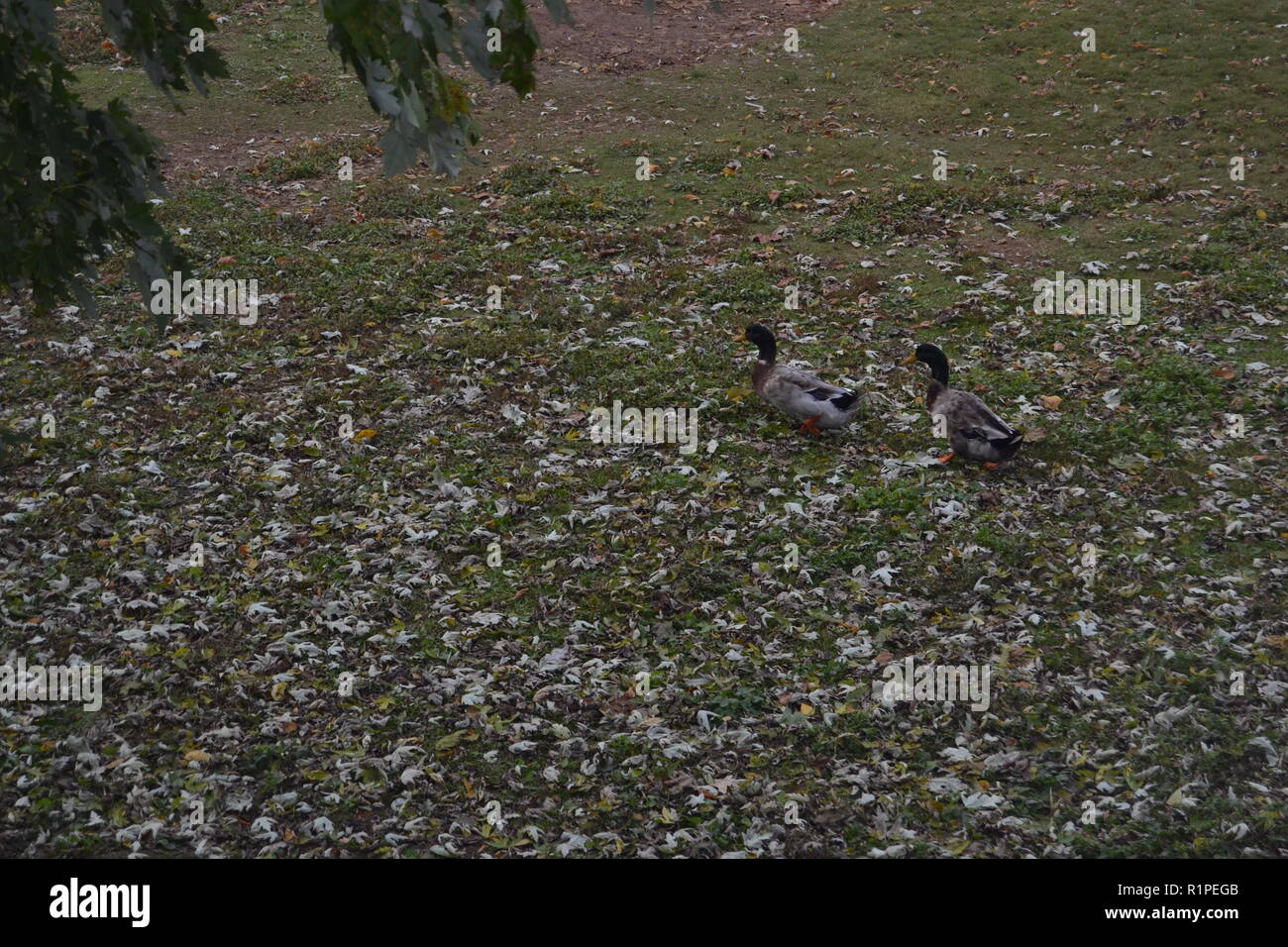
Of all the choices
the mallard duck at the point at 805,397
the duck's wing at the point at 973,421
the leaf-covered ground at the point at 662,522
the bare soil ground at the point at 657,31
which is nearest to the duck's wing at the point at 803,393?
the mallard duck at the point at 805,397

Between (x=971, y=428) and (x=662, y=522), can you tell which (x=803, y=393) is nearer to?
(x=971, y=428)

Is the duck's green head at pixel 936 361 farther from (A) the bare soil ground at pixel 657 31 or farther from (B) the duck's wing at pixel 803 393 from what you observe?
(A) the bare soil ground at pixel 657 31

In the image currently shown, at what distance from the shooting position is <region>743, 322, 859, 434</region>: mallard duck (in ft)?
38.5

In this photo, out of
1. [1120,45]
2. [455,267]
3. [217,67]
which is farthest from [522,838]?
[1120,45]

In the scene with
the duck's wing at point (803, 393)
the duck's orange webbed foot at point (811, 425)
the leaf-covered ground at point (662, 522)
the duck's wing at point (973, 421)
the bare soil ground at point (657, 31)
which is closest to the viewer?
the leaf-covered ground at point (662, 522)

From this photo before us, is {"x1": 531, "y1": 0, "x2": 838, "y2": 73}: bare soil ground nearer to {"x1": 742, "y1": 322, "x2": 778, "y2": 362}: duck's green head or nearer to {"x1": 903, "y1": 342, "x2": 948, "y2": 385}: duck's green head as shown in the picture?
{"x1": 742, "y1": 322, "x2": 778, "y2": 362}: duck's green head

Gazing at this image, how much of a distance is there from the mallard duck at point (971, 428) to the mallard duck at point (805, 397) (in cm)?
92

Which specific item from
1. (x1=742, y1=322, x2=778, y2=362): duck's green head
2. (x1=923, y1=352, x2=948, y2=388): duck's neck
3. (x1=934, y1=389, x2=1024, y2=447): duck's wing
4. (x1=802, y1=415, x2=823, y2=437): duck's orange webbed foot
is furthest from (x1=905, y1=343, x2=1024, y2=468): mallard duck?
(x1=742, y1=322, x2=778, y2=362): duck's green head

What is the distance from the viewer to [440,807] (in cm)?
751

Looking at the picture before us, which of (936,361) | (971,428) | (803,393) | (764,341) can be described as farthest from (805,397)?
(971,428)

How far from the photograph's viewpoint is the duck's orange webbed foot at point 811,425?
39.0 ft

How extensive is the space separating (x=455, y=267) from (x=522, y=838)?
10.5 m

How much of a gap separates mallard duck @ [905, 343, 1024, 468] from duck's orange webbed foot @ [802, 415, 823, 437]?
1.21m

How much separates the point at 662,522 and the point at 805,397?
7.66ft
